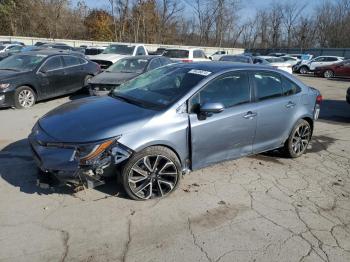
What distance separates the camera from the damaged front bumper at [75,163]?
4.04 meters

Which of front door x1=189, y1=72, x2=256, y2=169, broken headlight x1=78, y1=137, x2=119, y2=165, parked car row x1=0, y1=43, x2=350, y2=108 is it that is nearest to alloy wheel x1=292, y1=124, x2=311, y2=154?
front door x1=189, y1=72, x2=256, y2=169

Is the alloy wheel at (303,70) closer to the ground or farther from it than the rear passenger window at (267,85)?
closer to the ground

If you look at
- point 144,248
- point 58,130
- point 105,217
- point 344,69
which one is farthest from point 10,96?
point 344,69

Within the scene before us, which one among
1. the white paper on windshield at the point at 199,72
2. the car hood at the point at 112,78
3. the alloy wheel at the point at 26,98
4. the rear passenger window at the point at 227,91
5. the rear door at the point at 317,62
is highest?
the white paper on windshield at the point at 199,72

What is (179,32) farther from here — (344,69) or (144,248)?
(144,248)

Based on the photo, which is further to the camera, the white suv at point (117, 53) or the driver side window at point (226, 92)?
the white suv at point (117, 53)

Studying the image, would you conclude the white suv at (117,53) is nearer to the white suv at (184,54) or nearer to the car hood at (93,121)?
the white suv at (184,54)

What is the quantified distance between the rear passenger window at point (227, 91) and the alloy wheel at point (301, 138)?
1.45 meters

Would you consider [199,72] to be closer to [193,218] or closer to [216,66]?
[216,66]

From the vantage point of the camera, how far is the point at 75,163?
4035mm

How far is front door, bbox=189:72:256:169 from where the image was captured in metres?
4.77

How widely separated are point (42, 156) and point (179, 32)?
62911 millimetres

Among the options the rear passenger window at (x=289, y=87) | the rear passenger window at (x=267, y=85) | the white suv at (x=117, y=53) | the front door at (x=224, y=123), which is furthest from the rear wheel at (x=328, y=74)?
the front door at (x=224, y=123)

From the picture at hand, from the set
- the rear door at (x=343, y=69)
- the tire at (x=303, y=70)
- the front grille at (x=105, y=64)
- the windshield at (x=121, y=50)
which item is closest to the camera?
the front grille at (x=105, y=64)
